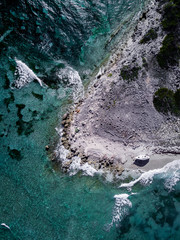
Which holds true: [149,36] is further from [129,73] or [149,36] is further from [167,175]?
[167,175]

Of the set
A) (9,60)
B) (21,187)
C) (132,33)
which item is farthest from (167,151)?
(9,60)

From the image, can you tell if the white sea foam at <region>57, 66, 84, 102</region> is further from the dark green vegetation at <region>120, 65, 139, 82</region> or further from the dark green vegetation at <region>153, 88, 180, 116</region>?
the dark green vegetation at <region>153, 88, 180, 116</region>

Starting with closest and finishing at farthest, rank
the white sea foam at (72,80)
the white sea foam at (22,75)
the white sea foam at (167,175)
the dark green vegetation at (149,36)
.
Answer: the white sea foam at (167,175)
the dark green vegetation at (149,36)
the white sea foam at (22,75)
the white sea foam at (72,80)

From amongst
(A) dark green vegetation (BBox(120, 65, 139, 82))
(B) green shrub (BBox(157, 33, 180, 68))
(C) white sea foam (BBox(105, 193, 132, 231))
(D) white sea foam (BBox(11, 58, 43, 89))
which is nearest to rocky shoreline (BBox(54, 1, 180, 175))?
(A) dark green vegetation (BBox(120, 65, 139, 82))

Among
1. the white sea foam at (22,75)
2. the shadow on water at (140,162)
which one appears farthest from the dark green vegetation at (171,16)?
the white sea foam at (22,75)

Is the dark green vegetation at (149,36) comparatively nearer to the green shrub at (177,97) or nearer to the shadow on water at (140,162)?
the green shrub at (177,97)

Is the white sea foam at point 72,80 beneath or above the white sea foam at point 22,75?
above

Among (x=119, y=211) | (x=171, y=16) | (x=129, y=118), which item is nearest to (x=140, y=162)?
(x=129, y=118)
